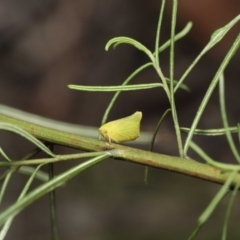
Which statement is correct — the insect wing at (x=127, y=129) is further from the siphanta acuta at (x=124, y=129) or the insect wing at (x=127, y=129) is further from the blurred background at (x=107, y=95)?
Result: the blurred background at (x=107, y=95)

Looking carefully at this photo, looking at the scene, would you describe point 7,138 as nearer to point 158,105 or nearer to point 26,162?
point 158,105

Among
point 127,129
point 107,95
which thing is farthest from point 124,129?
point 107,95

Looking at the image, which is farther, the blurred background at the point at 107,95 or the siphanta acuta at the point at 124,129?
the blurred background at the point at 107,95

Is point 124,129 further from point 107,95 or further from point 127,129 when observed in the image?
point 107,95

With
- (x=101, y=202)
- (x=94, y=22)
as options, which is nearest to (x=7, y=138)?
(x=101, y=202)

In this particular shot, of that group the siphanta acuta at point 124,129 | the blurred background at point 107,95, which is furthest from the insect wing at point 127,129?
the blurred background at point 107,95

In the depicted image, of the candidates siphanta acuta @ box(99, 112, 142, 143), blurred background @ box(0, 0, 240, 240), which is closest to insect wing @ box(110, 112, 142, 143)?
siphanta acuta @ box(99, 112, 142, 143)
